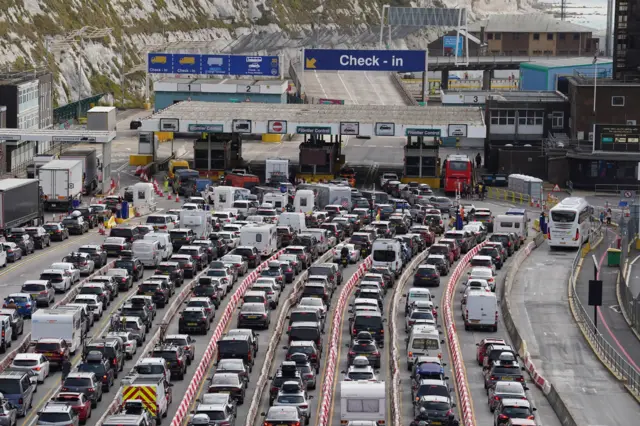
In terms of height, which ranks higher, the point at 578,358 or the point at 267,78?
the point at 267,78

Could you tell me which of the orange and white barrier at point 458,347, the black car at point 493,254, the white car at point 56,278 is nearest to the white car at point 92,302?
the white car at point 56,278

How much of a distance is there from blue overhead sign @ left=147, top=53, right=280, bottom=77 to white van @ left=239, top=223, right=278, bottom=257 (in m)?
71.3

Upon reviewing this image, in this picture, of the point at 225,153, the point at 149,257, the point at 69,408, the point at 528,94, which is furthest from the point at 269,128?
the point at 69,408

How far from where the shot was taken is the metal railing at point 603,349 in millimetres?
56219

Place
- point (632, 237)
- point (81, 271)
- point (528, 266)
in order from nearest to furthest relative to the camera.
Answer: point (81, 271) < point (528, 266) < point (632, 237)

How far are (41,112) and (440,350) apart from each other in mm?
70210

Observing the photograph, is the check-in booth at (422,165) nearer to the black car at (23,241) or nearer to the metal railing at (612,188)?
the metal railing at (612,188)

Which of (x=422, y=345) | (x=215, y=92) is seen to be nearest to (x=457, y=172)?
(x=215, y=92)

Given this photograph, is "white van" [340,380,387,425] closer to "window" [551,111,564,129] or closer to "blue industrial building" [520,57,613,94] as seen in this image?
"window" [551,111,564,129]

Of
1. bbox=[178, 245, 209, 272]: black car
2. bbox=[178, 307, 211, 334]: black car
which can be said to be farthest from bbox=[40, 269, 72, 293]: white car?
bbox=[178, 307, 211, 334]: black car

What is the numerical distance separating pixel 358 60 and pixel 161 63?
Answer: 63.2 feet

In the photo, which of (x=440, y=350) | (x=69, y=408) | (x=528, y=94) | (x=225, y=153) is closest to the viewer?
(x=69, y=408)

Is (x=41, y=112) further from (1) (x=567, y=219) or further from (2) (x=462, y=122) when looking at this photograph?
(1) (x=567, y=219)

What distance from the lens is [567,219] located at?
87.5 m
